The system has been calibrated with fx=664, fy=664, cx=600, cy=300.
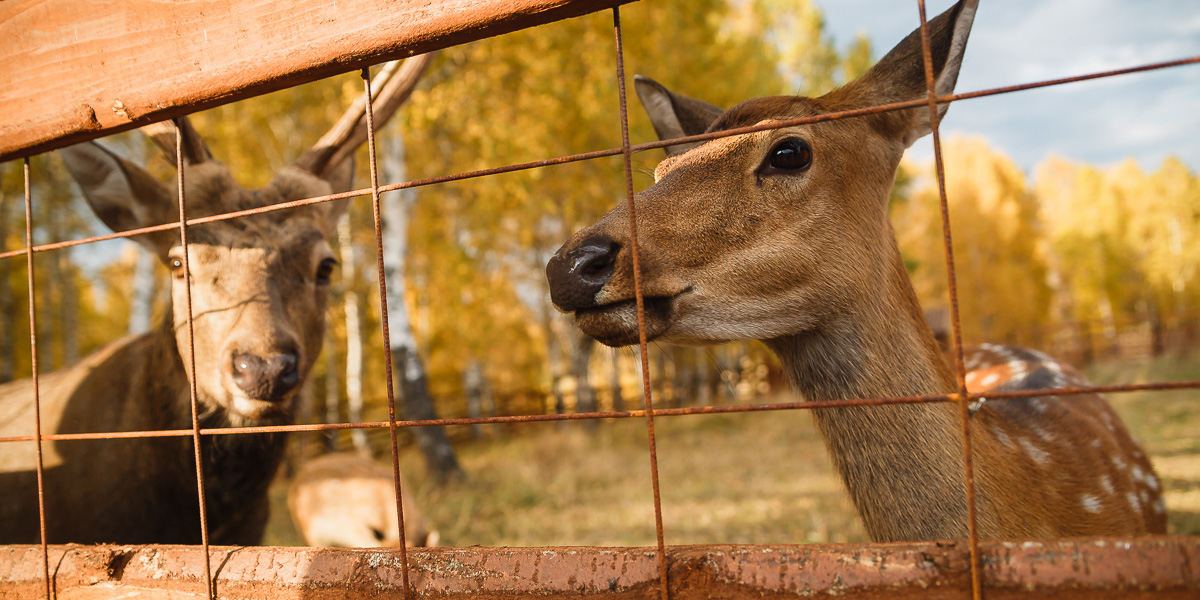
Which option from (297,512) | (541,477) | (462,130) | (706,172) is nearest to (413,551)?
(706,172)

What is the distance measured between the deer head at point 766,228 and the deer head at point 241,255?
141cm

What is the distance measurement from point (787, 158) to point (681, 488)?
568 cm

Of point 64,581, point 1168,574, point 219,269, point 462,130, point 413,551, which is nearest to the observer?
point 1168,574

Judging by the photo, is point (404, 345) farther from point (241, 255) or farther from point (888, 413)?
point (888, 413)

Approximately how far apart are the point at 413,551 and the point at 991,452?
65.2 inches

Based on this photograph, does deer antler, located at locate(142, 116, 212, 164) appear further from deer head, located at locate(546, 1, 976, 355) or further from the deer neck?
the deer neck

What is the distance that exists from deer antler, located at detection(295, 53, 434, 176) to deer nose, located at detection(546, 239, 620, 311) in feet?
5.99

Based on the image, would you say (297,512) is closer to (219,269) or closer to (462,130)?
(219,269)

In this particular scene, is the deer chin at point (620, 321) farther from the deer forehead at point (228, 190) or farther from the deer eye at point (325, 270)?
the deer forehead at point (228, 190)

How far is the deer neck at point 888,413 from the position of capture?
1.86 meters

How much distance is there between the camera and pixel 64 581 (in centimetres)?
→ 172

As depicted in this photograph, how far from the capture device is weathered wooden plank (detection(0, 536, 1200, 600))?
1067 millimetres

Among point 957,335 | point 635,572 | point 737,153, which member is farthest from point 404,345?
point 957,335

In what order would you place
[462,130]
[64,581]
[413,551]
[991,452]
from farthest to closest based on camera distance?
1. [462,130]
2. [991,452]
3. [64,581]
4. [413,551]
